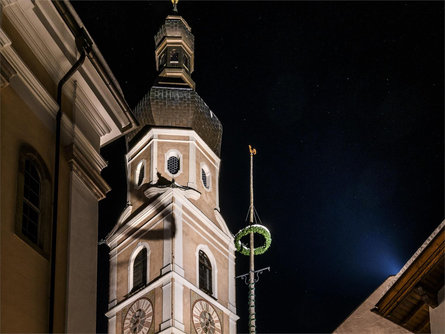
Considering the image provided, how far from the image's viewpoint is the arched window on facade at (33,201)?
41.9 ft

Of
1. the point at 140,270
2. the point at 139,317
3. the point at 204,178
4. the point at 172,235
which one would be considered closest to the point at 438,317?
the point at 172,235

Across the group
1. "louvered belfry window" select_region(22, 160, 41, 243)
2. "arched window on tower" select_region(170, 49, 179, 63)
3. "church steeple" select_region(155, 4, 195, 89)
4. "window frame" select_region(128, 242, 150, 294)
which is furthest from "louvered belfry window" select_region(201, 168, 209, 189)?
"louvered belfry window" select_region(22, 160, 41, 243)

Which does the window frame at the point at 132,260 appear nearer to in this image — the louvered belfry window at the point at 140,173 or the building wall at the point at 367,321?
the louvered belfry window at the point at 140,173

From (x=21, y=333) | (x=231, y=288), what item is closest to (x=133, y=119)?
(x=21, y=333)

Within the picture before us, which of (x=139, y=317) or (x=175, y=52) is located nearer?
(x=139, y=317)

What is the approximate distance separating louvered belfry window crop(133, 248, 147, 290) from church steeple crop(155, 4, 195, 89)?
967cm

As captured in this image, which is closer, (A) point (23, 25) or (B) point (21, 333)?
(B) point (21, 333)

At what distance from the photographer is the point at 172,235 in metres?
38.0

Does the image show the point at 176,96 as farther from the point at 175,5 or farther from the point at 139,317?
the point at 139,317

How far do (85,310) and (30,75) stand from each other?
304 cm

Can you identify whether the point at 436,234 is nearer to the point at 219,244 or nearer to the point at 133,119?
the point at 133,119

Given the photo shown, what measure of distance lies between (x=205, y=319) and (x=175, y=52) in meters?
15.2

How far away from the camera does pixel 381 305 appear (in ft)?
55.7

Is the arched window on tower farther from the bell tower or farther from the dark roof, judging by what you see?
the bell tower
